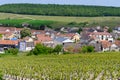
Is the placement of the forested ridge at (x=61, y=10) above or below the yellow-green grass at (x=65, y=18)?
below

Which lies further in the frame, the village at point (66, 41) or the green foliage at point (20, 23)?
the green foliage at point (20, 23)

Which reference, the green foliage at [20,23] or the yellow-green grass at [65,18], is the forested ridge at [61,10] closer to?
the yellow-green grass at [65,18]

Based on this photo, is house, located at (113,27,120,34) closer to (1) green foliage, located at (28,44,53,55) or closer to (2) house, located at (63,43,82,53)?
(2) house, located at (63,43,82,53)

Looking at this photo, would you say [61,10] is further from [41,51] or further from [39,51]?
[39,51]

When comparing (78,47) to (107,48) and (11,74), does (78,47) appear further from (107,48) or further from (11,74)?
(11,74)

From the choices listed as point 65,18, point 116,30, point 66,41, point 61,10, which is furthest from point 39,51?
point 61,10

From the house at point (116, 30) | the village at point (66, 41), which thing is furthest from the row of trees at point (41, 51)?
the house at point (116, 30)

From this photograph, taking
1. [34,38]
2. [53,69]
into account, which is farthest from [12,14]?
[53,69]

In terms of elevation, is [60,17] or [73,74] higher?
[73,74]

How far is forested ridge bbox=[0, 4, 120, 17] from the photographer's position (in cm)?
13823

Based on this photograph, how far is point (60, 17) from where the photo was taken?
131m

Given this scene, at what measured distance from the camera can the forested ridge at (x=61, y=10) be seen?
138225 mm

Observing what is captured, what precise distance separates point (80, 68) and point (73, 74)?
128 inches

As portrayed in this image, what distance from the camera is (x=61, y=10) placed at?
480 ft
